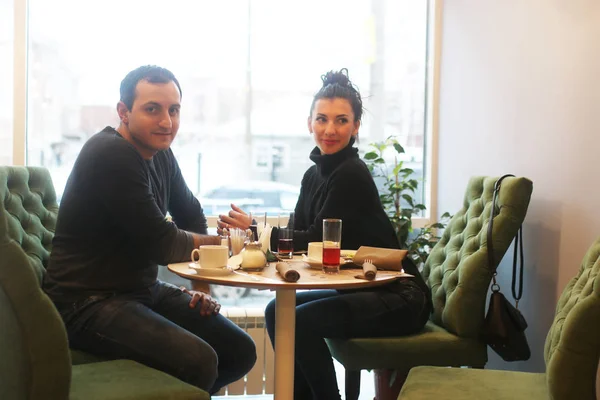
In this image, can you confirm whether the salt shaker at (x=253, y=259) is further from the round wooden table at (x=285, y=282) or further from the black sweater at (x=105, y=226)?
the black sweater at (x=105, y=226)

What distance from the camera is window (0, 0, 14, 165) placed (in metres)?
3.29

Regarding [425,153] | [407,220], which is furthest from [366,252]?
[425,153]

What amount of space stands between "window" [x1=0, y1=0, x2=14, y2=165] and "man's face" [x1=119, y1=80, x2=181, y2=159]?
4.73 feet

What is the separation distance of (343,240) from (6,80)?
1.98 m

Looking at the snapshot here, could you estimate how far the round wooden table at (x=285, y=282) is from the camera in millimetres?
1870

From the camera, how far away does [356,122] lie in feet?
8.69

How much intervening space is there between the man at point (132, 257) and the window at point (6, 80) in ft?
4.71

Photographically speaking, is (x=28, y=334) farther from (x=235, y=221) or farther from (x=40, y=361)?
(x=235, y=221)

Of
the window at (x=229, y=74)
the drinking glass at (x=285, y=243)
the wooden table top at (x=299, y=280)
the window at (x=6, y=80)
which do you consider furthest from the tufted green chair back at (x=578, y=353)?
the window at (x=6, y=80)

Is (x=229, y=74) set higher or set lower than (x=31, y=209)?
higher

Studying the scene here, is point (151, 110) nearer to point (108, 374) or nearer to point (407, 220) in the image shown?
point (108, 374)

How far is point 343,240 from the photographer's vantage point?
2441mm

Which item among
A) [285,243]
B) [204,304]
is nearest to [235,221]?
[285,243]

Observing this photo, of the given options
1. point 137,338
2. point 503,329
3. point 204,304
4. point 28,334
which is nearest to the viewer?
point 28,334
